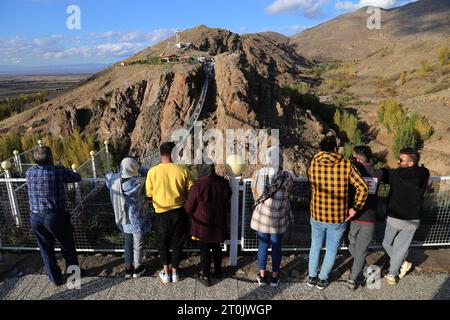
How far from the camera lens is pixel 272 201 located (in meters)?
3.83

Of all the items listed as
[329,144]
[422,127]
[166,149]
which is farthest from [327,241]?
[422,127]

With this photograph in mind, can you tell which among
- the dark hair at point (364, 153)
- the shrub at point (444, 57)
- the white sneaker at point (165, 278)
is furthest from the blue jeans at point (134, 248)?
the shrub at point (444, 57)

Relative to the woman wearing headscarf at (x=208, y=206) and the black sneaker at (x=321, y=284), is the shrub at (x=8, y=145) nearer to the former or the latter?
the woman wearing headscarf at (x=208, y=206)

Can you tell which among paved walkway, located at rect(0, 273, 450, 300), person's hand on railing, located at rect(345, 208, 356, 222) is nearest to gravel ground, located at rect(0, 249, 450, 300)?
paved walkway, located at rect(0, 273, 450, 300)

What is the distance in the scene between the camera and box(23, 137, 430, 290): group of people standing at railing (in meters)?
3.76

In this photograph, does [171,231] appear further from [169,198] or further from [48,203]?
[48,203]

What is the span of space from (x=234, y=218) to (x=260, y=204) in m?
0.64

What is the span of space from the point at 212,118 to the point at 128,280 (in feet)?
46.2

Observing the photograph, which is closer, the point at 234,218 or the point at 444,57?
the point at 234,218

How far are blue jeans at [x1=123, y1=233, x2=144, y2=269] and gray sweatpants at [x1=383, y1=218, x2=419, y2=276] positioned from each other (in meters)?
2.97

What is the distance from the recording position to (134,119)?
20156 mm

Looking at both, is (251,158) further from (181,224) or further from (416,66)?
(416,66)

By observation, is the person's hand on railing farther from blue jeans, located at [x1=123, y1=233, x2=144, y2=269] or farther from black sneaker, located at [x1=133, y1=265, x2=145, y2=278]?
black sneaker, located at [x1=133, y1=265, x2=145, y2=278]
